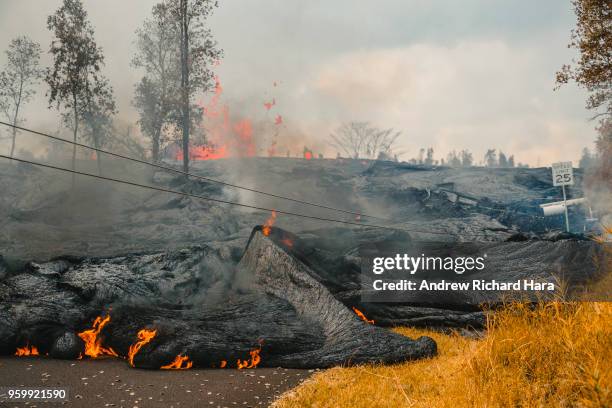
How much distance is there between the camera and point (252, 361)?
27.6 feet

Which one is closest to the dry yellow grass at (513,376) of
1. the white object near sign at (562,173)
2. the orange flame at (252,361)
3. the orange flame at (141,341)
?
the orange flame at (252,361)

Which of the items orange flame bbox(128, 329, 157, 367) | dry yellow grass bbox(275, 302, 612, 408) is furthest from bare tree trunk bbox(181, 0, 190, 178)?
dry yellow grass bbox(275, 302, 612, 408)

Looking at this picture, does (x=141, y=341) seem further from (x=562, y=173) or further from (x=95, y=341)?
Result: (x=562, y=173)

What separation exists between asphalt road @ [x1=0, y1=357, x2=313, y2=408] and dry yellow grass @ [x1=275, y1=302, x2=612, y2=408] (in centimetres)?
69

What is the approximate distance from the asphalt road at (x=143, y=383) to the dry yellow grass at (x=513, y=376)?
0.69 m

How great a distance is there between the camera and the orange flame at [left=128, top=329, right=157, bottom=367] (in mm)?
8172

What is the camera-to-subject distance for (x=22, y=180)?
36312 millimetres

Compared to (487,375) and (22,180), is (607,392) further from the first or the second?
(22,180)

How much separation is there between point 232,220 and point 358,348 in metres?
20.9

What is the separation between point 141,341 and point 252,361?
2.12 m

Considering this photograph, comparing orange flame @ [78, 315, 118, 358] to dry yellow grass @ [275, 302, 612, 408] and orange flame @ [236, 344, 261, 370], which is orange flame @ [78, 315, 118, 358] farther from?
dry yellow grass @ [275, 302, 612, 408]

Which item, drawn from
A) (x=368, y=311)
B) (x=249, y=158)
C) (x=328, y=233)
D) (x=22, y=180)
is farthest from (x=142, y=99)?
(x=368, y=311)

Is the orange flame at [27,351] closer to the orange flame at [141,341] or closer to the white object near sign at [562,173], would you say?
the orange flame at [141,341]

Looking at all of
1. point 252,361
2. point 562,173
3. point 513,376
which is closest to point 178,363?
point 252,361
